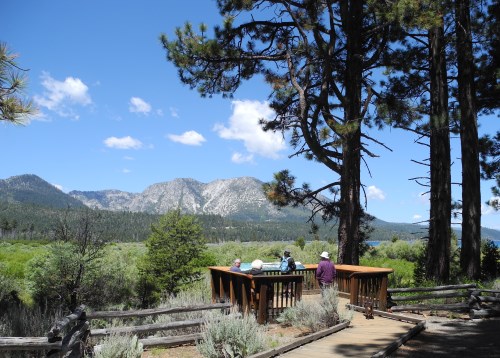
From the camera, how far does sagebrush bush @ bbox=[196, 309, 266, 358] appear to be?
6.83m

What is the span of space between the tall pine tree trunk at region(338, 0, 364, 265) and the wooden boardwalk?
3.99 m

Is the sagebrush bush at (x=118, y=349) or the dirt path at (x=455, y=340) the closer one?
the sagebrush bush at (x=118, y=349)

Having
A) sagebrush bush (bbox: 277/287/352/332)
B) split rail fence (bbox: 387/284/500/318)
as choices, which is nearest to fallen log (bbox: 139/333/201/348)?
sagebrush bush (bbox: 277/287/352/332)

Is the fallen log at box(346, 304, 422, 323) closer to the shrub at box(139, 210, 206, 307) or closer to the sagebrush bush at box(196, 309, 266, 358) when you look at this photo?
the sagebrush bush at box(196, 309, 266, 358)

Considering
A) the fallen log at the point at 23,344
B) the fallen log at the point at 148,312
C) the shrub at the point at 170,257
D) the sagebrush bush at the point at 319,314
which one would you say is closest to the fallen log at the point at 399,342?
the sagebrush bush at the point at 319,314

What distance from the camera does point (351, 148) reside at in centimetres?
1365

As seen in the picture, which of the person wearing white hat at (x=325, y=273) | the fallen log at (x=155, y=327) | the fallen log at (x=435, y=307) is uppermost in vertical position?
the person wearing white hat at (x=325, y=273)

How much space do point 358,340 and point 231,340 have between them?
2.33 m

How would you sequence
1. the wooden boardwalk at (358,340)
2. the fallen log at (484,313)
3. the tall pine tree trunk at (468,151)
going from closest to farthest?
the wooden boardwalk at (358,340) < the fallen log at (484,313) < the tall pine tree trunk at (468,151)

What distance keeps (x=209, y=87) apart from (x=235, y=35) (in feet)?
6.33

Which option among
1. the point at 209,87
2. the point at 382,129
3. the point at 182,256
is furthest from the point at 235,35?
the point at 182,256

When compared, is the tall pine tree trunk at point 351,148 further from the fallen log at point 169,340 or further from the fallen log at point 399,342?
the fallen log at point 169,340

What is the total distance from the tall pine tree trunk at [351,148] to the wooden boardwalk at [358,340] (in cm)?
399

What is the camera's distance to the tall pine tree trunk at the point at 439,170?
1401 centimetres
